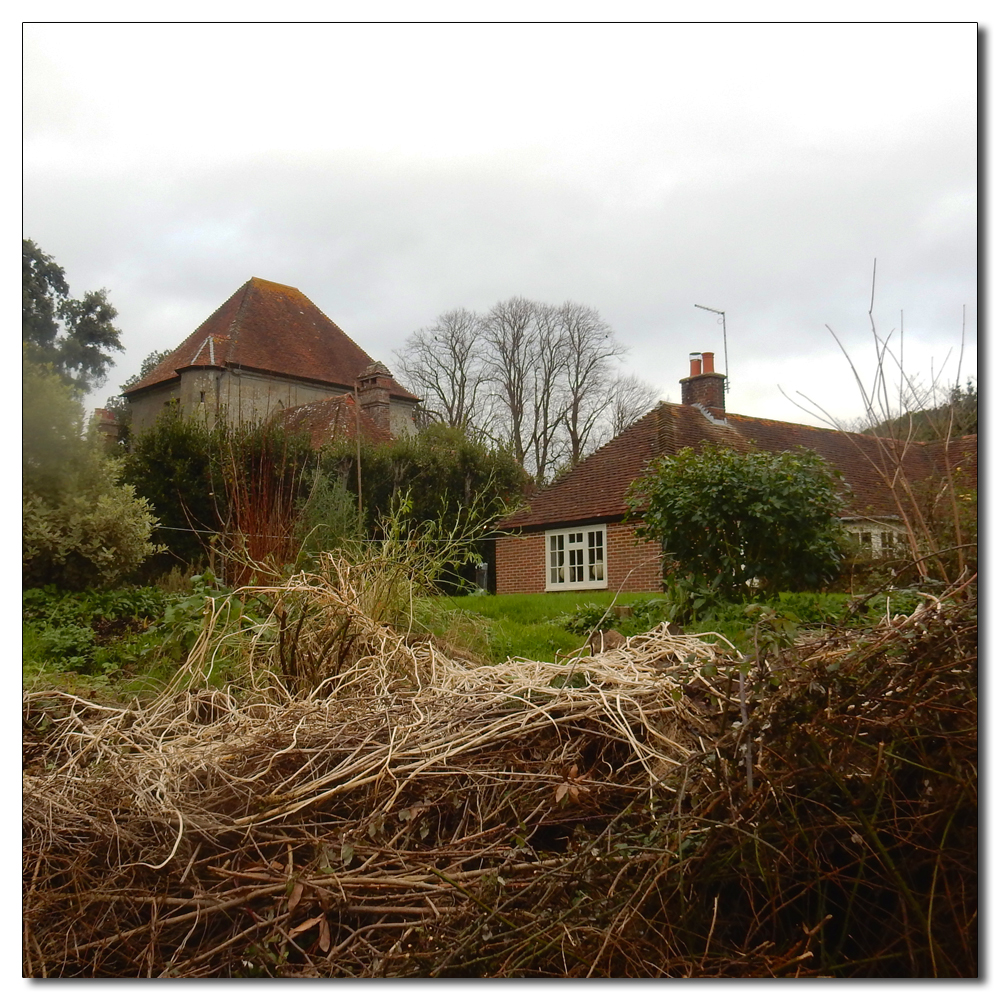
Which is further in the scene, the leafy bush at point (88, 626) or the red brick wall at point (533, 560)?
the red brick wall at point (533, 560)

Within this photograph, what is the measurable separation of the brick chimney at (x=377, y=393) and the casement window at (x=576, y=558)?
339 cm

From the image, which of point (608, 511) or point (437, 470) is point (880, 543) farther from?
point (437, 470)

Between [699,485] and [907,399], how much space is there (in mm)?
3158

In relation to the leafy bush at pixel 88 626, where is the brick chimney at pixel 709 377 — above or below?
above

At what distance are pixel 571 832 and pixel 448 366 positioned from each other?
12808mm

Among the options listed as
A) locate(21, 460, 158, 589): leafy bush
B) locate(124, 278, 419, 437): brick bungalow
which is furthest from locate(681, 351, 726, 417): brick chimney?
locate(21, 460, 158, 589): leafy bush

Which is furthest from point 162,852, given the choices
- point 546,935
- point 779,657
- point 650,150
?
point 650,150

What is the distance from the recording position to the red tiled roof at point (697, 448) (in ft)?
8.16

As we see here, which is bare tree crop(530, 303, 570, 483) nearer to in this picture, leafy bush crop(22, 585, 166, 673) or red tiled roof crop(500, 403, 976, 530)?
red tiled roof crop(500, 403, 976, 530)

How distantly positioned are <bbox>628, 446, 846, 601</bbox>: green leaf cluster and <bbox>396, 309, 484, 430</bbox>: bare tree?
8.18m

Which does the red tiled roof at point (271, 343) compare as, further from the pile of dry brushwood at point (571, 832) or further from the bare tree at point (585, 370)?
the pile of dry brushwood at point (571, 832)

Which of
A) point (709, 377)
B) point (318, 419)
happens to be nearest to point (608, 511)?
point (318, 419)

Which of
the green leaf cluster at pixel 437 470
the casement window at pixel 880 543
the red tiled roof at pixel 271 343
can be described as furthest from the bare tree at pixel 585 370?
the casement window at pixel 880 543
